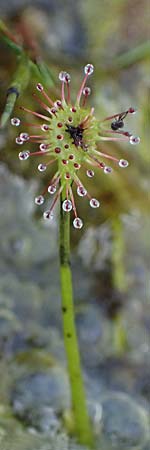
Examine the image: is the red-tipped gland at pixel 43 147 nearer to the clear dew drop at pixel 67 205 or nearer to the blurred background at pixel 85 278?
the clear dew drop at pixel 67 205

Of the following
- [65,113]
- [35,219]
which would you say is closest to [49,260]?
[35,219]

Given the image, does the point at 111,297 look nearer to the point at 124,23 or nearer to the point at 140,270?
the point at 140,270

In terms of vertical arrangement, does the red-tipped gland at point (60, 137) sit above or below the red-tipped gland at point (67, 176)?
above

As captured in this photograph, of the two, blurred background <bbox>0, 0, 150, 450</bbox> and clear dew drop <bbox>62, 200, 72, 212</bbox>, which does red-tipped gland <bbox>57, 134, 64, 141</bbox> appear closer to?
clear dew drop <bbox>62, 200, 72, 212</bbox>

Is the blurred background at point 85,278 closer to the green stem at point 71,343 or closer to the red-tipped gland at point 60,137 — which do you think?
the green stem at point 71,343

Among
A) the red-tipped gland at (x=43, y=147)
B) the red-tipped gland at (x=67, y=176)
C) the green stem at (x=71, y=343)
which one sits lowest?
the green stem at (x=71, y=343)

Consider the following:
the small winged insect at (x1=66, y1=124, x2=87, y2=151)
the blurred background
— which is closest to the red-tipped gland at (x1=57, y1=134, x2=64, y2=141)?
the small winged insect at (x1=66, y1=124, x2=87, y2=151)

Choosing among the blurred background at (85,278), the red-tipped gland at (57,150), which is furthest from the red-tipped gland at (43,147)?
the blurred background at (85,278)

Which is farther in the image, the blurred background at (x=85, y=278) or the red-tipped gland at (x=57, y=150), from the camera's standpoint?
the blurred background at (x=85, y=278)
